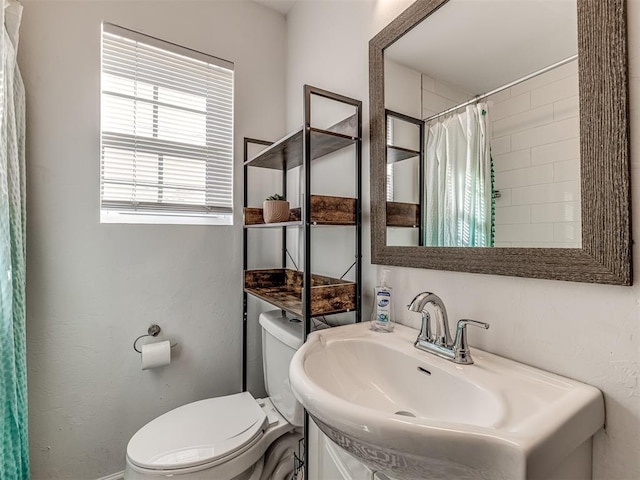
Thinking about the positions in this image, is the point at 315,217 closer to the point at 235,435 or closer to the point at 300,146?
the point at 300,146

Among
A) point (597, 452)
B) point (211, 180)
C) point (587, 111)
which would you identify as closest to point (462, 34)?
point (587, 111)

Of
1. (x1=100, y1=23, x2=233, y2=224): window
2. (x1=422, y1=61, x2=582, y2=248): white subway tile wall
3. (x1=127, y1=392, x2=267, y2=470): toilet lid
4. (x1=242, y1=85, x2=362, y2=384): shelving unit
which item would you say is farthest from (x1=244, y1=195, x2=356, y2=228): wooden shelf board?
(x1=127, y1=392, x2=267, y2=470): toilet lid

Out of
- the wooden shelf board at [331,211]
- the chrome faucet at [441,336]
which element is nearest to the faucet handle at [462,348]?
the chrome faucet at [441,336]

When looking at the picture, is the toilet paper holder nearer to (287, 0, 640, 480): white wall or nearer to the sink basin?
the sink basin

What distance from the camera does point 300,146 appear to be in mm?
1324

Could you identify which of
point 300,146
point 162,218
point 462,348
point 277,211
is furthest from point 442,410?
point 162,218

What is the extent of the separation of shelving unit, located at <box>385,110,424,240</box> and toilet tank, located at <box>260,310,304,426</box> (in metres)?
0.53

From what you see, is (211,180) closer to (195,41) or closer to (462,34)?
(195,41)

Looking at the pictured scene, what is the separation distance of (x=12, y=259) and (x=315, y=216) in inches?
42.6

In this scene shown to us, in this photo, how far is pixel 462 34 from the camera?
0.86 meters

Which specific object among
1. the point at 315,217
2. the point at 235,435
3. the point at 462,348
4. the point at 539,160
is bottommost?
the point at 235,435

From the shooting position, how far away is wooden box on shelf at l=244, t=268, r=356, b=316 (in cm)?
104

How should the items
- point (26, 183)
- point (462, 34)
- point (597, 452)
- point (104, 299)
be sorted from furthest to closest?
point (104, 299) < point (26, 183) < point (462, 34) < point (597, 452)

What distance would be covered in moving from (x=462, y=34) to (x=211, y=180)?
49.4 inches
